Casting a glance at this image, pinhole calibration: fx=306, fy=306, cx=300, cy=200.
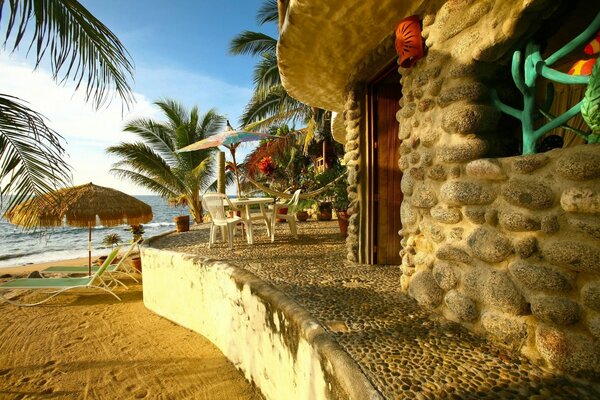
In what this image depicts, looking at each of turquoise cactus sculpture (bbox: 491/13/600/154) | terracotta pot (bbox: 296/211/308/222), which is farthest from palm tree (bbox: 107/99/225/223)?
turquoise cactus sculpture (bbox: 491/13/600/154)

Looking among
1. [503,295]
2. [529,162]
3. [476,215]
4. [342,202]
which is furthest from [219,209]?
[529,162]

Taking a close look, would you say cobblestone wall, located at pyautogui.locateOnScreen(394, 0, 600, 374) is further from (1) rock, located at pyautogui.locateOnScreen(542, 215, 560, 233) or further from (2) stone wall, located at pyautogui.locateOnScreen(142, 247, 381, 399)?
(2) stone wall, located at pyautogui.locateOnScreen(142, 247, 381, 399)

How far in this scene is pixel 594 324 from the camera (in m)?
1.23

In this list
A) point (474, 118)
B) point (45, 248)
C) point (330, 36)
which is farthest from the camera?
point (45, 248)

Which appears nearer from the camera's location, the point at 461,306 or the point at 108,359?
the point at 461,306

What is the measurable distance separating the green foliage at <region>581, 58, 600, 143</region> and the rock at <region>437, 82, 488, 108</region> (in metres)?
0.53

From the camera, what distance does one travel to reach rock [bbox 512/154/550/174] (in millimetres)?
1400

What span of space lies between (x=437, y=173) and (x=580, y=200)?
79 centimetres

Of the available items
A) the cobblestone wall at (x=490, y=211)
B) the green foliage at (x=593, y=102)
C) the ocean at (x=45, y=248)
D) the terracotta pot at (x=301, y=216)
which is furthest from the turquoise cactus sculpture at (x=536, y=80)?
the ocean at (x=45, y=248)

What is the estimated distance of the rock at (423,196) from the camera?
6.75 feet

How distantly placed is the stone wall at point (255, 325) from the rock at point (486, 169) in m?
1.19

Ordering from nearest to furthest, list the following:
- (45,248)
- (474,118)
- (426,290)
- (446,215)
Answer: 1. (474,118)
2. (446,215)
3. (426,290)
4. (45,248)

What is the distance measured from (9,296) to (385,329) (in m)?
7.30

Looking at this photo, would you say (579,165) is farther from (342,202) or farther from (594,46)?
(342,202)
